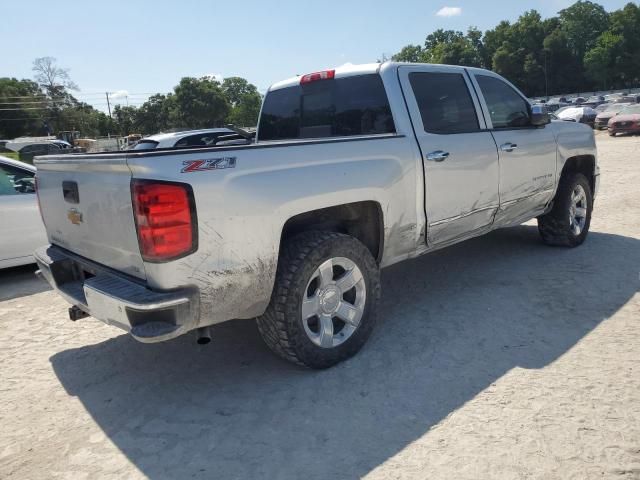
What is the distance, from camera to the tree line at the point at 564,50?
9219cm

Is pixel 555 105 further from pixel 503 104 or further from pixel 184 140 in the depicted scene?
pixel 503 104

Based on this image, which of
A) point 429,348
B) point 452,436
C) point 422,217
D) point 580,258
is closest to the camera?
point 452,436

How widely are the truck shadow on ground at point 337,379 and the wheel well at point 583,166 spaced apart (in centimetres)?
135

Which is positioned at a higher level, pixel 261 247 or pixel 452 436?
pixel 261 247

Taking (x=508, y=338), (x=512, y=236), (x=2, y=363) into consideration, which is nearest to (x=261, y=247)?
(x=508, y=338)

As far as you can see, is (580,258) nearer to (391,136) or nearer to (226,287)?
(391,136)

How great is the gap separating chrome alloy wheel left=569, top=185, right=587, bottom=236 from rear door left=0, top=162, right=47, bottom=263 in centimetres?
600

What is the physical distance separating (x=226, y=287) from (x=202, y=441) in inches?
30.9

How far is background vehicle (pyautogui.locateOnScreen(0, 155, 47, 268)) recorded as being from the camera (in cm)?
585

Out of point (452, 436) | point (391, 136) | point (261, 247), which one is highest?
point (391, 136)

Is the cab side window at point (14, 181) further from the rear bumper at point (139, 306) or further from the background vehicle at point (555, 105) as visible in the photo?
the background vehicle at point (555, 105)

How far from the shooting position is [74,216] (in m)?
3.18

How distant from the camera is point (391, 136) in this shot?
143 inches

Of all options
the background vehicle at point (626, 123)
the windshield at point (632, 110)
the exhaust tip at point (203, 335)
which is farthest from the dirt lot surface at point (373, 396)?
the windshield at point (632, 110)
